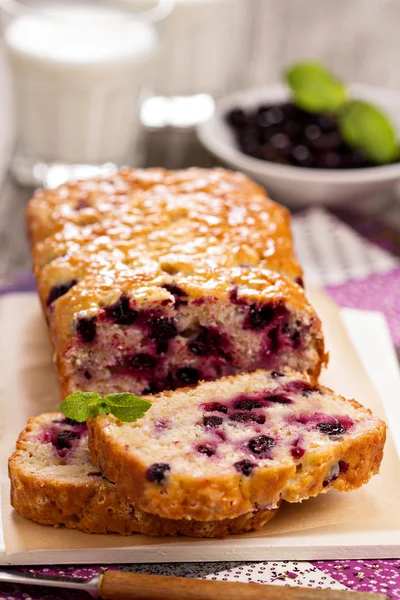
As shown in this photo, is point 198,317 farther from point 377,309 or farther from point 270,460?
point 377,309

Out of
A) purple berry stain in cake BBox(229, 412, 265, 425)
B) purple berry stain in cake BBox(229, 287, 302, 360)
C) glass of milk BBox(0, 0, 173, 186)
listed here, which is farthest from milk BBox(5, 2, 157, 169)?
purple berry stain in cake BBox(229, 412, 265, 425)

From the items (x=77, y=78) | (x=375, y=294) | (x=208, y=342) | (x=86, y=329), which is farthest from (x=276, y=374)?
(x=77, y=78)

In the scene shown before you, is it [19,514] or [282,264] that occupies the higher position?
[282,264]

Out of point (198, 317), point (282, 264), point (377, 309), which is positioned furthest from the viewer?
point (377, 309)

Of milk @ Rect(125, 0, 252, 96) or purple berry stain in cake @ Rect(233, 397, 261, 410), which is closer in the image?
purple berry stain in cake @ Rect(233, 397, 261, 410)

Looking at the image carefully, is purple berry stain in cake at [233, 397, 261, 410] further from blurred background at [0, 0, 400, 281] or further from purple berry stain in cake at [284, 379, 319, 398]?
blurred background at [0, 0, 400, 281]

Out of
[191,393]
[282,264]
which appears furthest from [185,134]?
[191,393]
